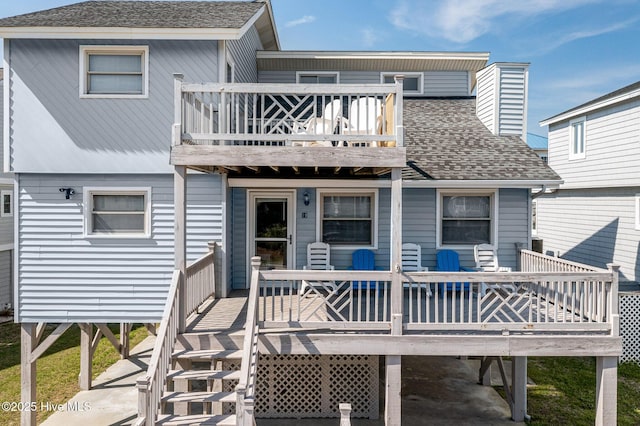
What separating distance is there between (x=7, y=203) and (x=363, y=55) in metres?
13.4

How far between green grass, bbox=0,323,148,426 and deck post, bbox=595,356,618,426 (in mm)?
9548

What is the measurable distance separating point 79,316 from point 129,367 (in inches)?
123

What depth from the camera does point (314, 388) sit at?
7.86 meters

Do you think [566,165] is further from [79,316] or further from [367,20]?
[79,316]

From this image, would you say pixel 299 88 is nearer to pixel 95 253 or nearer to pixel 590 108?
pixel 95 253

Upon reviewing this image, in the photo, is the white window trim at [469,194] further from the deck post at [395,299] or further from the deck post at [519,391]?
the deck post at [395,299]

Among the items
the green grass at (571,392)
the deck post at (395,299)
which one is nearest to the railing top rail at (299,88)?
the deck post at (395,299)

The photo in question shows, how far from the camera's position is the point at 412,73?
40.8 ft

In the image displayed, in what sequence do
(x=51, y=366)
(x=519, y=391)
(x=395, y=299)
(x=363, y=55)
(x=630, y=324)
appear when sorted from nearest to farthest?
1. (x=395, y=299)
2. (x=519, y=391)
3. (x=630, y=324)
4. (x=51, y=366)
5. (x=363, y=55)

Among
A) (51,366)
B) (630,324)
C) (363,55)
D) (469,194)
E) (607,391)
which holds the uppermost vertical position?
(363,55)

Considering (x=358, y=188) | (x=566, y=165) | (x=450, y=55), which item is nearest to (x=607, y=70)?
(x=566, y=165)

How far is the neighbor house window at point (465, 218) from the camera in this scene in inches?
387

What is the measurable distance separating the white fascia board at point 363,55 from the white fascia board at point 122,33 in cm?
372

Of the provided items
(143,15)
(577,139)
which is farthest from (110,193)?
(577,139)
